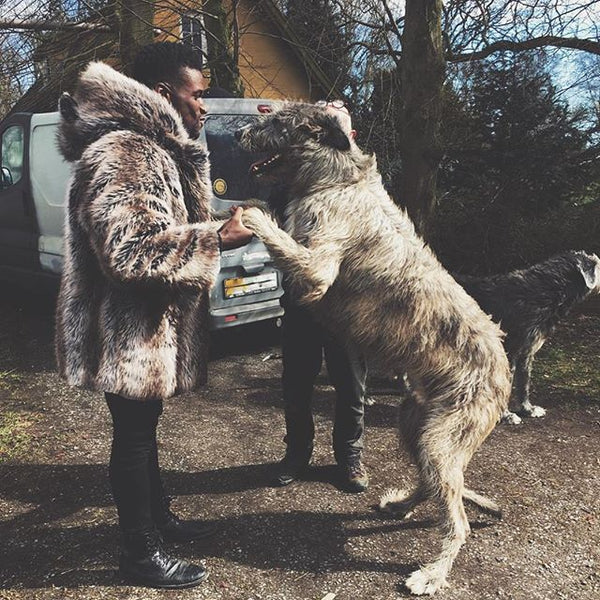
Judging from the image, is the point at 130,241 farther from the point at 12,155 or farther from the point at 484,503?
the point at 12,155

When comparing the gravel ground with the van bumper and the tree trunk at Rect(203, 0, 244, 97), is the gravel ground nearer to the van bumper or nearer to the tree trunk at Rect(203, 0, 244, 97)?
the van bumper

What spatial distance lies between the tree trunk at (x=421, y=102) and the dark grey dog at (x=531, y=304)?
176 cm

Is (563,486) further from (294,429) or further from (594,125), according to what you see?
(594,125)

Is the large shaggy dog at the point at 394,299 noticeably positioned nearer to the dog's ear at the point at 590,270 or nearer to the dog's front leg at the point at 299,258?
the dog's front leg at the point at 299,258

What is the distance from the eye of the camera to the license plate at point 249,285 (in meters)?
5.79

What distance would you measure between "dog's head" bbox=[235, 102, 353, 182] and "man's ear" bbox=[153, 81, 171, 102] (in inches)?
23.1

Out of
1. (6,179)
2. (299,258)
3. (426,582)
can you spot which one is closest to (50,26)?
(6,179)

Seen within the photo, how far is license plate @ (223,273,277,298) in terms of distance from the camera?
5.79m

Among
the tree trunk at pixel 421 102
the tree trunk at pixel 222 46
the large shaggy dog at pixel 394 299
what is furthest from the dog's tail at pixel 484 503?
the tree trunk at pixel 222 46

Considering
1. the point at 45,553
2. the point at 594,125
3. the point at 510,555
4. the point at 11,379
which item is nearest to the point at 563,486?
the point at 510,555

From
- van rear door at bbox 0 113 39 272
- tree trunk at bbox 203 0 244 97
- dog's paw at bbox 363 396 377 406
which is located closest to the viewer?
dog's paw at bbox 363 396 377 406

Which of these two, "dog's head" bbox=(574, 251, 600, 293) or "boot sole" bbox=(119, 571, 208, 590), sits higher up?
"dog's head" bbox=(574, 251, 600, 293)

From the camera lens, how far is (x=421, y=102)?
657cm

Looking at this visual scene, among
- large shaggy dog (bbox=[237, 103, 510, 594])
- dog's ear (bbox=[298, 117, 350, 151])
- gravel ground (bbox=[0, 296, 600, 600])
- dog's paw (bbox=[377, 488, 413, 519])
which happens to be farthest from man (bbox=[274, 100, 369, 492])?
dog's ear (bbox=[298, 117, 350, 151])
